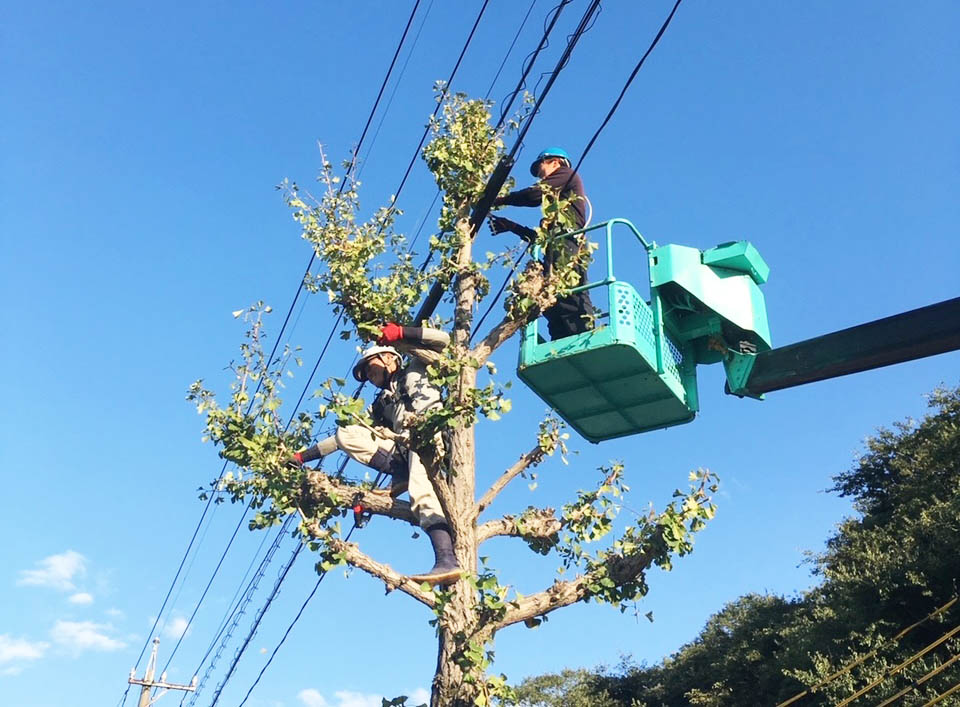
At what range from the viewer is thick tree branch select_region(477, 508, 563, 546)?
680cm

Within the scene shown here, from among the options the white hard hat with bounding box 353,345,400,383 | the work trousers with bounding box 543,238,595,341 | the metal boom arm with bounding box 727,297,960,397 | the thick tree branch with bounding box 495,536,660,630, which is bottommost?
the thick tree branch with bounding box 495,536,660,630

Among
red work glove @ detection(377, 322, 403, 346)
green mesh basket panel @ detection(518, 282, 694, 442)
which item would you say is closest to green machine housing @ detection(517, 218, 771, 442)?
green mesh basket panel @ detection(518, 282, 694, 442)

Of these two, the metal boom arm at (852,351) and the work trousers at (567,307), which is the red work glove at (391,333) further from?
the metal boom arm at (852,351)

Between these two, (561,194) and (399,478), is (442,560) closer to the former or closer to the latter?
(399,478)

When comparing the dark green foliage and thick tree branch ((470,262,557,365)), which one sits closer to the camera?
thick tree branch ((470,262,557,365))

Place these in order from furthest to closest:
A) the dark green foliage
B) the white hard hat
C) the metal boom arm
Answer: the dark green foliage → the white hard hat → the metal boom arm

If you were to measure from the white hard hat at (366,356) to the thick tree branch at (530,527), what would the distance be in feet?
5.88

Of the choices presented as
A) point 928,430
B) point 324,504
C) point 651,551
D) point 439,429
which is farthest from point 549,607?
point 928,430

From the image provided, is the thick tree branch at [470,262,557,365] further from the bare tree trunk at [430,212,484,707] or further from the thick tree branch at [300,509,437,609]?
the thick tree branch at [300,509,437,609]

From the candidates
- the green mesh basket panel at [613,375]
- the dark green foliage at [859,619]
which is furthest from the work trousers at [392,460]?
the dark green foliage at [859,619]

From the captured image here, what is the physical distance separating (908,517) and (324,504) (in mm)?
16572

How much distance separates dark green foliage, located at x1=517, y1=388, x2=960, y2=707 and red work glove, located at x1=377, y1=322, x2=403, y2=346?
811 cm

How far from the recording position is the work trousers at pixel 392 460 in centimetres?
679

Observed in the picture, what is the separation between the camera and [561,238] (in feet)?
22.8
